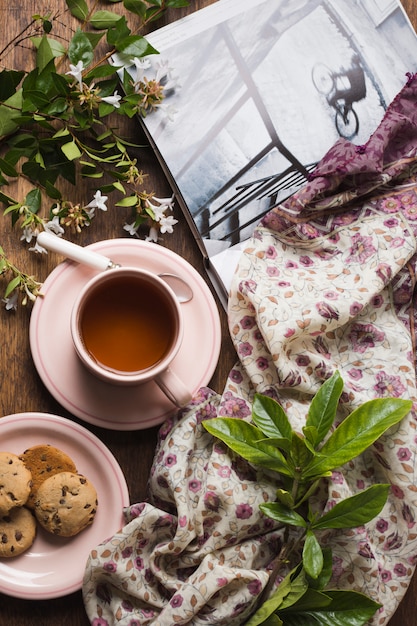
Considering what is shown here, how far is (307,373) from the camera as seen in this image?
41.6 inches

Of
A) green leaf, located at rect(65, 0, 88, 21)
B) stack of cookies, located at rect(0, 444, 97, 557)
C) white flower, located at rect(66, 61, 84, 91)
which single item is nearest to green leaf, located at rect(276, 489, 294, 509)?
stack of cookies, located at rect(0, 444, 97, 557)

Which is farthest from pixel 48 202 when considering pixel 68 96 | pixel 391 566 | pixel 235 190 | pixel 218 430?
pixel 391 566

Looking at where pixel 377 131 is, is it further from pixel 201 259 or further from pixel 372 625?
pixel 372 625

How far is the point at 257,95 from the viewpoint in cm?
114

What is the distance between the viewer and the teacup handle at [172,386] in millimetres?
1009

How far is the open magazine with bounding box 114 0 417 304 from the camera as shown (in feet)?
3.66

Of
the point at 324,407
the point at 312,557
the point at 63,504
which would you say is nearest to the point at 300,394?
the point at 324,407

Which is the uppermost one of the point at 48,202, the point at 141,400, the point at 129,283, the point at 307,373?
the point at 48,202

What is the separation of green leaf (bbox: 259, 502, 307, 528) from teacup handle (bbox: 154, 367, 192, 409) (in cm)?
17

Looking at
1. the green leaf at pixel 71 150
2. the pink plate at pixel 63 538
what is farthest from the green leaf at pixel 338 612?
the green leaf at pixel 71 150

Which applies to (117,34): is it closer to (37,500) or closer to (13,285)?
Answer: (13,285)

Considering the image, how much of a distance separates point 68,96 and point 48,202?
146mm

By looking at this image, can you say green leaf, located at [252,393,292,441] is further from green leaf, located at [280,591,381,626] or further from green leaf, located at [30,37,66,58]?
A: green leaf, located at [30,37,66,58]

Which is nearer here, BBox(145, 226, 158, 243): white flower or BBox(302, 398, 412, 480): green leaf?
BBox(302, 398, 412, 480): green leaf
